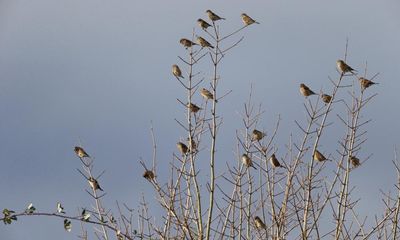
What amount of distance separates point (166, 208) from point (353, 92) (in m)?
2.25

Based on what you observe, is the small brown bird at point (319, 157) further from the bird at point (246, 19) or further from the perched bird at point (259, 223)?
the bird at point (246, 19)

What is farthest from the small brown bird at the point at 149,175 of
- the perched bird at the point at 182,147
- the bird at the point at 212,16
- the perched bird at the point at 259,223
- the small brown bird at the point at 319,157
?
the bird at the point at 212,16

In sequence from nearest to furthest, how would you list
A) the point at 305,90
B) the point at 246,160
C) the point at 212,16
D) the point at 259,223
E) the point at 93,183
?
1. the point at 246,160
2. the point at 93,183
3. the point at 259,223
4. the point at 305,90
5. the point at 212,16

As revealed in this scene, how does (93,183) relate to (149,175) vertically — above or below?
above

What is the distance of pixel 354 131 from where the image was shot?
25.0 ft

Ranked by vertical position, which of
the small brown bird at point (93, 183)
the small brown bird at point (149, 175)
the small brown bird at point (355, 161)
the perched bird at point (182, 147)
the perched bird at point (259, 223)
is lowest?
the perched bird at point (259, 223)

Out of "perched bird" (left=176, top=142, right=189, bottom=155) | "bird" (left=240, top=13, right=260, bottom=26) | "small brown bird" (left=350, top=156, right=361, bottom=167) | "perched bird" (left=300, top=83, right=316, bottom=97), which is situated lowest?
"small brown bird" (left=350, top=156, right=361, bottom=167)

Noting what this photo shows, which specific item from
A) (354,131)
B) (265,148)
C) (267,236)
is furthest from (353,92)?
(267,236)

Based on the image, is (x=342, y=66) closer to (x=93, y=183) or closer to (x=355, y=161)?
(x=355, y=161)

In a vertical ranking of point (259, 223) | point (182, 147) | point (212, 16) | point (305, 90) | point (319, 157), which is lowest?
point (259, 223)

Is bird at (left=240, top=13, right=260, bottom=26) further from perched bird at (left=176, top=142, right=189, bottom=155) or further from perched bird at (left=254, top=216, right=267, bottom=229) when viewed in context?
perched bird at (left=254, top=216, right=267, bottom=229)

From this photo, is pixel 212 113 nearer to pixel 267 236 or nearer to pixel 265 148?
pixel 265 148

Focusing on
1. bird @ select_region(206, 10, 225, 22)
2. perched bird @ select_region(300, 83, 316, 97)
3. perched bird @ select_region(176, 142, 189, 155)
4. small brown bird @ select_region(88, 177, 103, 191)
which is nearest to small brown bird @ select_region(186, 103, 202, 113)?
perched bird @ select_region(176, 142, 189, 155)

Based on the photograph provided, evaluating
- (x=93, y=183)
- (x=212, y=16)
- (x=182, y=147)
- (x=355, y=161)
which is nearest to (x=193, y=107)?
(x=182, y=147)
